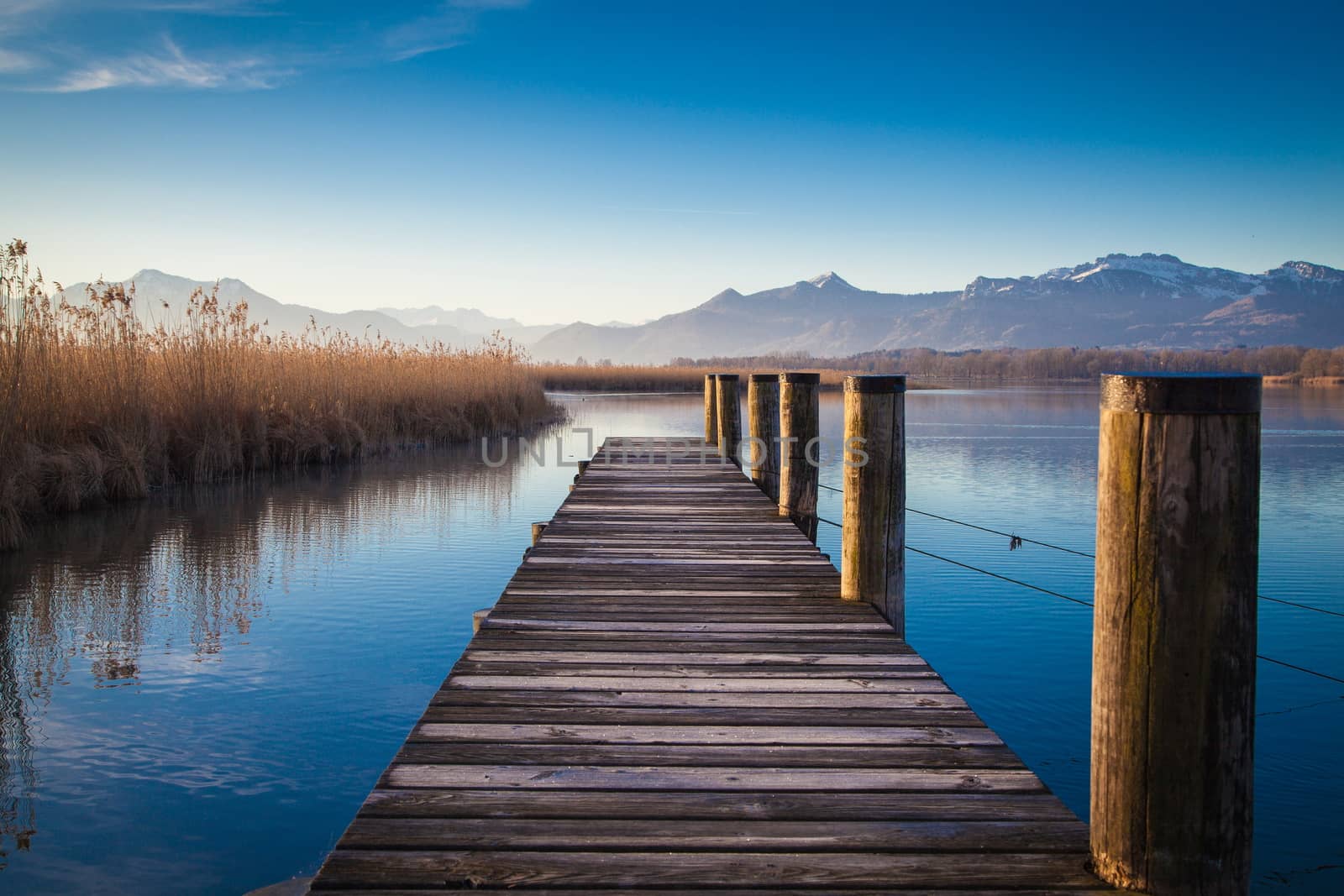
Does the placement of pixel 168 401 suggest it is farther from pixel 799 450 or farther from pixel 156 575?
pixel 799 450

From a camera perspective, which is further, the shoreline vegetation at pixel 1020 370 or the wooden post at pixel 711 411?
the shoreline vegetation at pixel 1020 370

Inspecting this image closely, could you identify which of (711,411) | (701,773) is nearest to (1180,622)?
(701,773)

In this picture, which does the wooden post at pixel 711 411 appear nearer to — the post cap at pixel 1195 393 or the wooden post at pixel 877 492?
the wooden post at pixel 877 492

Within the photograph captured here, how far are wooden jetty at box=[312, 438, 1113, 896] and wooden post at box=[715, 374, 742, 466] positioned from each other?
6.12 meters

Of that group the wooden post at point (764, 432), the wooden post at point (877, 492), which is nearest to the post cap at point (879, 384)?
the wooden post at point (877, 492)

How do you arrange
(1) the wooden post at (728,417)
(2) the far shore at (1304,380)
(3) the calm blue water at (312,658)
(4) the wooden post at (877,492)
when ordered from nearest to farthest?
1. (3) the calm blue water at (312,658)
2. (4) the wooden post at (877,492)
3. (1) the wooden post at (728,417)
4. (2) the far shore at (1304,380)

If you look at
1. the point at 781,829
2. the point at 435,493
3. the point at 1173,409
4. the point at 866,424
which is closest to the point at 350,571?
the point at 435,493

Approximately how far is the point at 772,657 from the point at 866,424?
1.12m

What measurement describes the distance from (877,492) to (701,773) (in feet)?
6.05

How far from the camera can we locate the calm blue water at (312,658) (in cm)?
297

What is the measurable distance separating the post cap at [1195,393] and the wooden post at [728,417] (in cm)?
805

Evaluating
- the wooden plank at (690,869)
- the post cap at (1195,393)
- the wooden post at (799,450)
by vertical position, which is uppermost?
the post cap at (1195,393)

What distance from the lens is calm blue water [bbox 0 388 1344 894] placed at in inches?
117

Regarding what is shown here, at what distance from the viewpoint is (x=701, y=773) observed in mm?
2125
